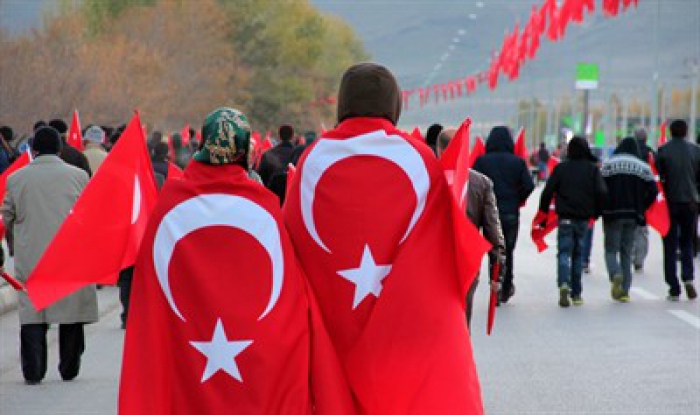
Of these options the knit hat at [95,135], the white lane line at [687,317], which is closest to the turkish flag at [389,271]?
the white lane line at [687,317]

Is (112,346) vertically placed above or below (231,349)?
below

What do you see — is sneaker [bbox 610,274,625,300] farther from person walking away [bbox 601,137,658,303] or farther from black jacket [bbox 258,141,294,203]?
black jacket [bbox 258,141,294,203]

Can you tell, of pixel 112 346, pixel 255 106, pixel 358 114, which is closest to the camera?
pixel 358 114

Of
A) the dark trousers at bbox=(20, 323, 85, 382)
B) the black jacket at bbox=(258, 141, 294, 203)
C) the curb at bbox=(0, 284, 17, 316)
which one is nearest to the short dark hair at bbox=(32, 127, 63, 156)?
the dark trousers at bbox=(20, 323, 85, 382)

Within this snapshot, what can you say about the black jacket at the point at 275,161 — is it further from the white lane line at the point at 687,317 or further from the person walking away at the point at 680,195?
the white lane line at the point at 687,317

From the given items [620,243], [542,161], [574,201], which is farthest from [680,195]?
[542,161]

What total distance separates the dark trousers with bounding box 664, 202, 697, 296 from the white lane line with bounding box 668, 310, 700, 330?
1.16 m

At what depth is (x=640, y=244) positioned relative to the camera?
21.8 meters

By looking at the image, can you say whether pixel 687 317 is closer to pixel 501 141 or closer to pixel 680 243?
pixel 680 243

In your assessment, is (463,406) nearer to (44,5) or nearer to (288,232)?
(288,232)

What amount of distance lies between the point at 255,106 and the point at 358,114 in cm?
8749

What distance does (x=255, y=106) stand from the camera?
93.9 meters

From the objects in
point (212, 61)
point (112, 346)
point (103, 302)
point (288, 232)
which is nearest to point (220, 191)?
point (288, 232)

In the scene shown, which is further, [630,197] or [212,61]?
[212,61]
